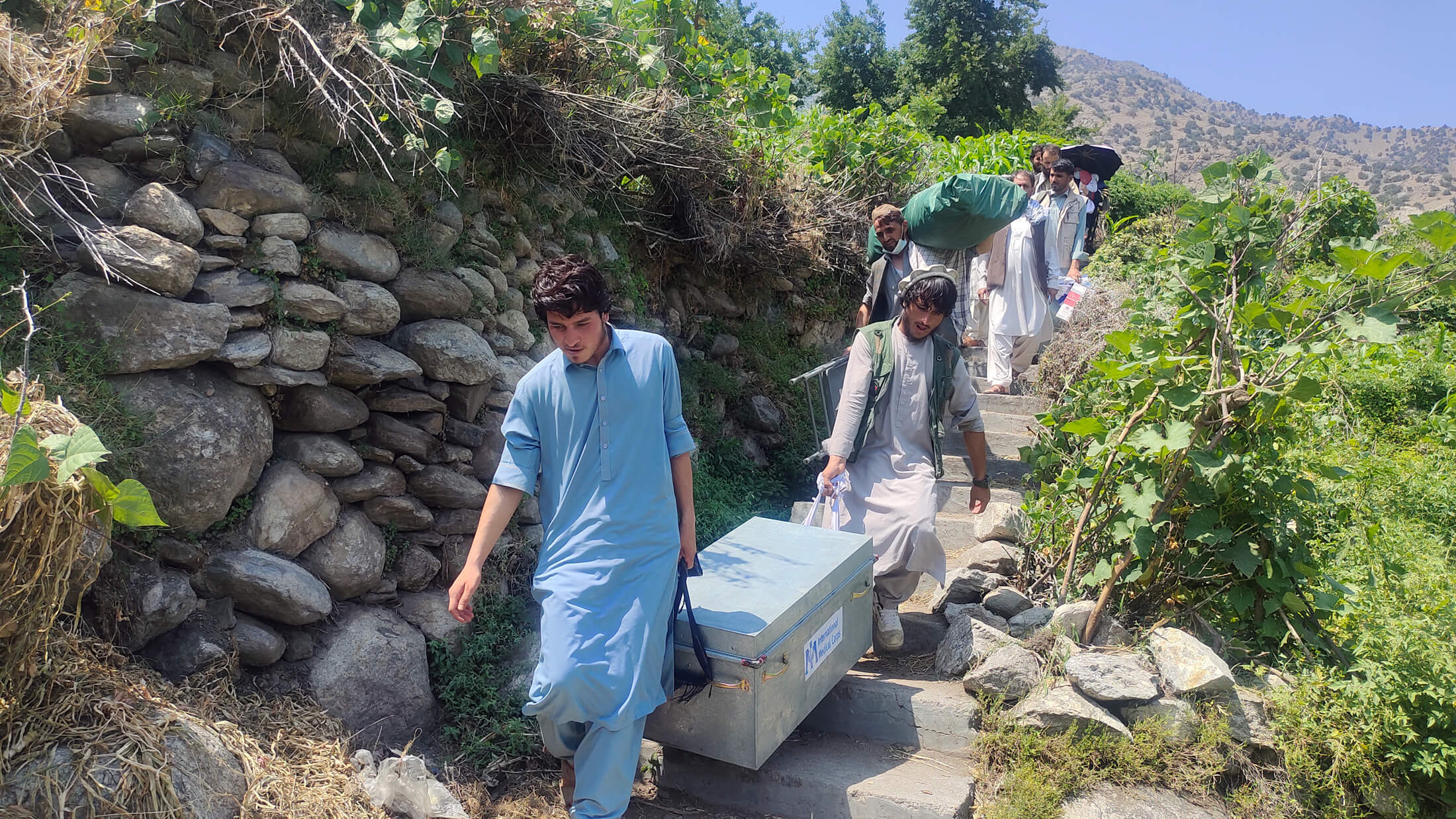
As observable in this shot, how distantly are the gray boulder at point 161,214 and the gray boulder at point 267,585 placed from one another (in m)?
1.20

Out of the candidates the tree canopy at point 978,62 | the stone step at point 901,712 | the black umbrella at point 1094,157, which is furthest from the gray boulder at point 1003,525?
the tree canopy at point 978,62

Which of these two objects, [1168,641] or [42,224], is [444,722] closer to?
[42,224]

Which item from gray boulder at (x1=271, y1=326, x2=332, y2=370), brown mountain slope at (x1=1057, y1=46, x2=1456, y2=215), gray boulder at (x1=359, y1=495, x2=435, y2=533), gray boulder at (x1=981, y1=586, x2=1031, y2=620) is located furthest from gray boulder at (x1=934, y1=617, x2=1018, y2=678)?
brown mountain slope at (x1=1057, y1=46, x2=1456, y2=215)

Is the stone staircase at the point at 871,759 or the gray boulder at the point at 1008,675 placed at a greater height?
the gray boulder at the point at 1008,675

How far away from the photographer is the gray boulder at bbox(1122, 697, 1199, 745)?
3350 millimetres

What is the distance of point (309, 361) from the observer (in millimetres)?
3428

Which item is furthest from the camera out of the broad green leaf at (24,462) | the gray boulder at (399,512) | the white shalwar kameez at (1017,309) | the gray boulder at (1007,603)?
the white shalwar kameez at (1017,309)

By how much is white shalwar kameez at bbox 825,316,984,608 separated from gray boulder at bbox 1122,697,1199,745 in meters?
1.02

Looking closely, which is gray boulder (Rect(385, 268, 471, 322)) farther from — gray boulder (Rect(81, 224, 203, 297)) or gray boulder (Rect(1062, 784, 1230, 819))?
gray boulder (Rect(1062, 784, 1230, 819))

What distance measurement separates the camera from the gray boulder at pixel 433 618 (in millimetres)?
3668

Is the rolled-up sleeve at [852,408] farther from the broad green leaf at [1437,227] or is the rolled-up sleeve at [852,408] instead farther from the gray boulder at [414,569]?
the broad green leaf at [1437,227]

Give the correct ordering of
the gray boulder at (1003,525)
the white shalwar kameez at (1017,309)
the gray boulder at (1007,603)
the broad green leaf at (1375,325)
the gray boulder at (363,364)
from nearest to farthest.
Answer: the broad green leaf at (1375,325) → the gray boulder at (363,364) → the gray boulder at (1007,603) → the gray boulder at (1003,525) → the white shalwar kameez at (1017,309)

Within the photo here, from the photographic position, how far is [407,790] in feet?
9.61

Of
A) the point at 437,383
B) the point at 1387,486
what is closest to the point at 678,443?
the point at 437,383
